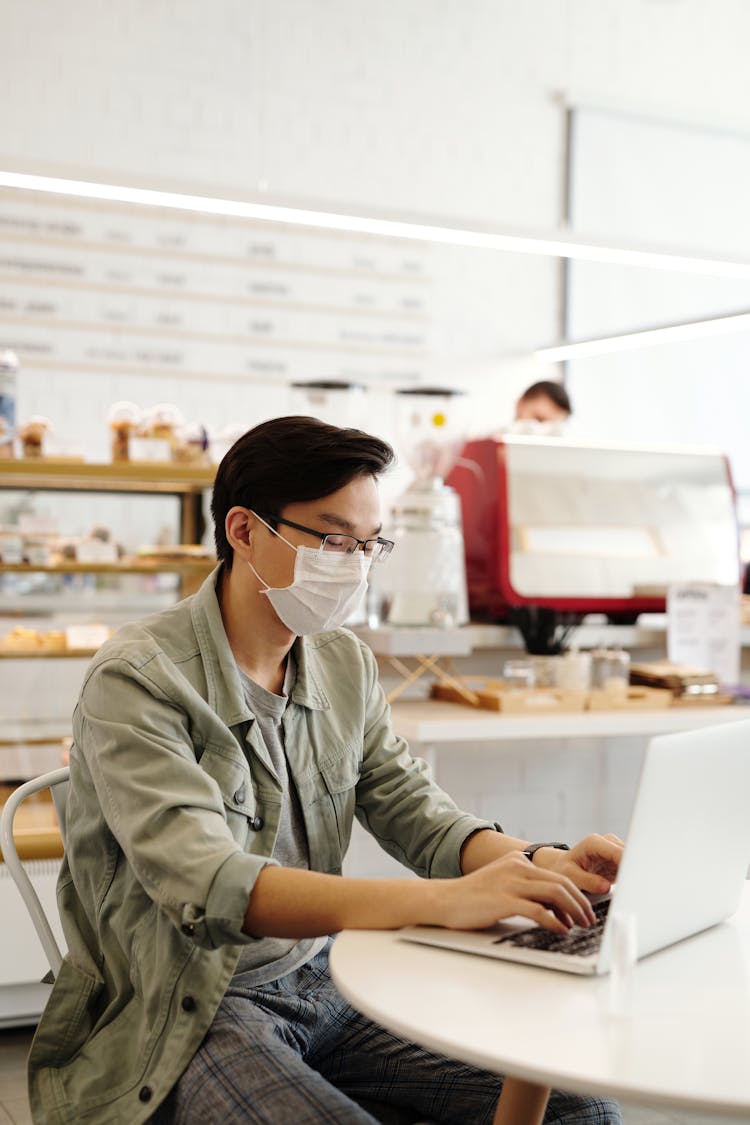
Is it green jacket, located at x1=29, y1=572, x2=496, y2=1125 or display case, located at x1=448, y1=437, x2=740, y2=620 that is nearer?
green jacket, located at x1=29, y1=572, x2=496, y2=1125

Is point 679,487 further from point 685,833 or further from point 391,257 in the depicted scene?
point 685,833

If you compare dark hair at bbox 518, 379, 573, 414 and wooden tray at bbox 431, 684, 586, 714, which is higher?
dark hair at bbox 518, 379, 573, 414

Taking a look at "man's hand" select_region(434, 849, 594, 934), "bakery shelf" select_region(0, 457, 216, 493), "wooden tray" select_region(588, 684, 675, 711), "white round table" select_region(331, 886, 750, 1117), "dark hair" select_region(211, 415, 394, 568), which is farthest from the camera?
"wooden tray" select_region(588, 684, 675, 711)

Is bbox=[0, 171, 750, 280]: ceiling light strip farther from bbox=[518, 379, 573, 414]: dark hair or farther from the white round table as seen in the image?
the white round table

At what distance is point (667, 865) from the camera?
4.41 ft

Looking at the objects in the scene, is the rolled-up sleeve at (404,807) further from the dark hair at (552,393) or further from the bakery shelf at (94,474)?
the dark hair at (552,393)

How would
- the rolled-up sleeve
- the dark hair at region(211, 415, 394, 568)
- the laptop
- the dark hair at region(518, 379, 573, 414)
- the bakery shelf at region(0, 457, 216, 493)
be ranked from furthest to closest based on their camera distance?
the dark hair at region(518, 379, 573, 414), the bakery shelf at region(0, 457, 216, 493), the rolled-up sleeve, the dark hair at region(211, 415, 394, 568), the laptop

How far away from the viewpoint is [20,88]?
5.10m

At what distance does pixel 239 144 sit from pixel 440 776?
3.13 m

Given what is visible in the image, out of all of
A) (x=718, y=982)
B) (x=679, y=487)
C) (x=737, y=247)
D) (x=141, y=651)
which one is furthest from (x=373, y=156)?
(x=718, y=982)

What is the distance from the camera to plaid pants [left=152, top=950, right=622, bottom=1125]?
139 centimetres

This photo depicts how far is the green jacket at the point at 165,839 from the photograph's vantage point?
1460mm

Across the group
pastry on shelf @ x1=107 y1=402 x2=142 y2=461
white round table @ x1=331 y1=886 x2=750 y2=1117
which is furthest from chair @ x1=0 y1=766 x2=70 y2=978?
pastry on shelf @ x1=107 y1=402 x2=142 y2=461

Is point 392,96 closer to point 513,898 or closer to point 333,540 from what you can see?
point 333,540
